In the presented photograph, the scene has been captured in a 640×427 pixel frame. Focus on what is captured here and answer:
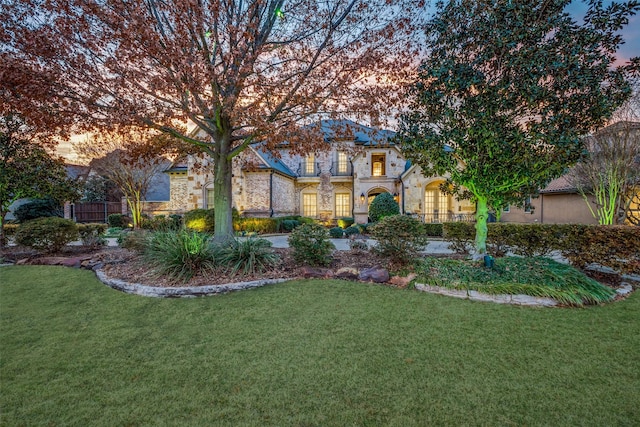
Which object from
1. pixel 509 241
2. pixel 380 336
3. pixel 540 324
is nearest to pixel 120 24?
pixel 380 336

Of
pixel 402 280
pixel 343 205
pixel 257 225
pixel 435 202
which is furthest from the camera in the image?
pixel 343 205

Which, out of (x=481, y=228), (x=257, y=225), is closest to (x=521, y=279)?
(x=481, y=228)

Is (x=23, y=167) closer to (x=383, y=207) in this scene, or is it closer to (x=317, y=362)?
(x=317, y=362)

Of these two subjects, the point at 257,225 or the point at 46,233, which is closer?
the point at 46,233

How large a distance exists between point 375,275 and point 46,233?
898 cm

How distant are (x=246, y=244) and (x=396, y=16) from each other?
6.12 m

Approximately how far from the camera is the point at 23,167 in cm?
868

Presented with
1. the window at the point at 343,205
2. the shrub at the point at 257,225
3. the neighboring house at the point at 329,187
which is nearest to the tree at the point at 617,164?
the neighboring house at the point at 329,187

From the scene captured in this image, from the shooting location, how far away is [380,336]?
3.36 metres

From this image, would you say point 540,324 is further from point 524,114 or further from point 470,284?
point 524,114

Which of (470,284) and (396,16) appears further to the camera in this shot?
(396,16)

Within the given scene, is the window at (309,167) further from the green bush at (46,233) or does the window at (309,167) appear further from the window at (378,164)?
the green bush at (46,233)

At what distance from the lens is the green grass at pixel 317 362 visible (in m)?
2.15

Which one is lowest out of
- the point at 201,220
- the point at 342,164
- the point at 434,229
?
the point at 434,229
